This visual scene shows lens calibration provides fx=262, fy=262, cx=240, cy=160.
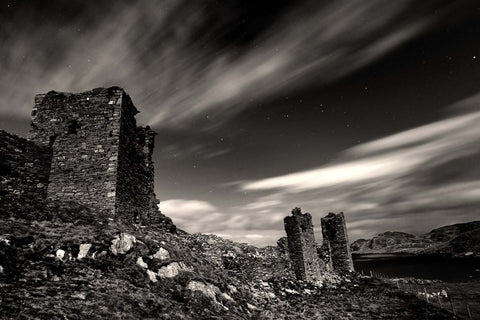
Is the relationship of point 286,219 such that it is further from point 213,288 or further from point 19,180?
point 19,180

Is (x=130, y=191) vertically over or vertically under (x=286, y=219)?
over

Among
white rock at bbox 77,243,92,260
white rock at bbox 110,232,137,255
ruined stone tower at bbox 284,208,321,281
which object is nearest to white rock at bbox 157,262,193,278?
white rock at bbox 110,232,137,255

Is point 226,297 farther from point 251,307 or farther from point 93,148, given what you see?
point 93,148

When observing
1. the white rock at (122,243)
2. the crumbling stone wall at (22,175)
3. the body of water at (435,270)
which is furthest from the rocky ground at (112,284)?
the body of water at (435,270)

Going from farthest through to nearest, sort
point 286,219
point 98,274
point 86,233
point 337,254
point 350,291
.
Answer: point 337,254 < point 286,219 < point 350,291 < point 86,233 < point 98,274

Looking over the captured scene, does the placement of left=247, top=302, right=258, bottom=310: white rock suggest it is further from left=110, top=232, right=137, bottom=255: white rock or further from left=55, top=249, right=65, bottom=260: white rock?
left=55, top=249, right=65, bottom=260: white rock

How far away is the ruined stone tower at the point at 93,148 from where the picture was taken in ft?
37.7

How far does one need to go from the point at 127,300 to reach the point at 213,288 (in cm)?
346

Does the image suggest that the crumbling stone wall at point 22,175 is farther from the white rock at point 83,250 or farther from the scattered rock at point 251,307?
the scattered rock at point 251,307

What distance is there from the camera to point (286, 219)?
20906 mm

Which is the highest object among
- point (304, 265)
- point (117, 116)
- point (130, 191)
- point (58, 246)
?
point (117, 116)

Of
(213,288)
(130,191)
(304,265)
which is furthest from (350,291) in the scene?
(130,191)

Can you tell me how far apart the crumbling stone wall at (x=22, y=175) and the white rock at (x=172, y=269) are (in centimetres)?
540

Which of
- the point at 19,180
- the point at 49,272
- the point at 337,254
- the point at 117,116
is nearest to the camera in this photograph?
the point at 49,272
